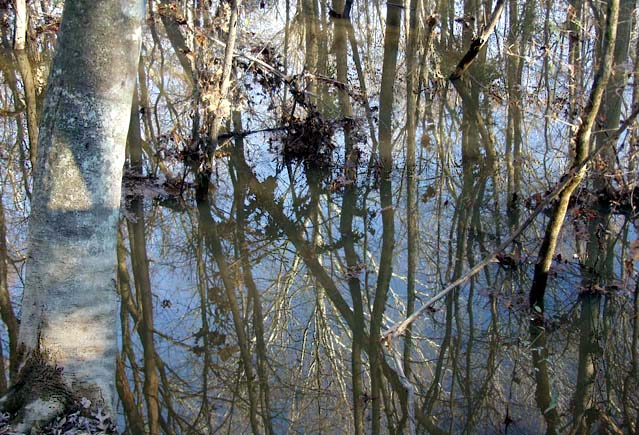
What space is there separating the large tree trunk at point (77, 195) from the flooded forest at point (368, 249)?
11 centimetres

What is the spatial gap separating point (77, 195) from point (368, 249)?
156 inches

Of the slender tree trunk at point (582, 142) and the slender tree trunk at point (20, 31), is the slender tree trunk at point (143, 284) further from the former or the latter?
the slender tree trunk at point (20, 31)

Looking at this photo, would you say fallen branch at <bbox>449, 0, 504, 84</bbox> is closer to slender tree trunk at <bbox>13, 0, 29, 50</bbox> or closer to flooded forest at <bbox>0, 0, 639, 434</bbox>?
flooded forest at <bbox>0, 0, 639, 434</bbox>

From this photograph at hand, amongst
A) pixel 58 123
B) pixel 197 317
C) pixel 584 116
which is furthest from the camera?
pixel 197 317

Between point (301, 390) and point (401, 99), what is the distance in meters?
7.83

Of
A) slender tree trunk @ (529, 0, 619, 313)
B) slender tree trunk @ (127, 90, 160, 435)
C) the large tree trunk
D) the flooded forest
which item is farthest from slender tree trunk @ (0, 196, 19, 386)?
slender tree trunk @ (529, 0, 619, 313)

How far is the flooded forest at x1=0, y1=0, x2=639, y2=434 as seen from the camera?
4605 mm

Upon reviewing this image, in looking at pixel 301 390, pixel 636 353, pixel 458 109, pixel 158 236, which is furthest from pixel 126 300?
pixel 458 109

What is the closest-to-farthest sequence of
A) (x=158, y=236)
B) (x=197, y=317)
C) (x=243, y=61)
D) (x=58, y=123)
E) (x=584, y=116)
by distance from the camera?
(x=58, y=123) → (x=584, y=116) → (x=197, y=317) → (x=158, y=236) → (x=243, y=61)

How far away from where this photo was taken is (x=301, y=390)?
15.5 feet

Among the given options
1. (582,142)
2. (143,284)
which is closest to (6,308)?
(143,284)

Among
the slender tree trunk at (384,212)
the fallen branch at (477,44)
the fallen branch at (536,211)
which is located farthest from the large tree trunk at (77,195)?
the fallen branch at (477,44)

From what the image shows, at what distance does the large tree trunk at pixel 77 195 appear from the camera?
3.20 m

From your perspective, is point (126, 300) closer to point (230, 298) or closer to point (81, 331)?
point (230, 298)
